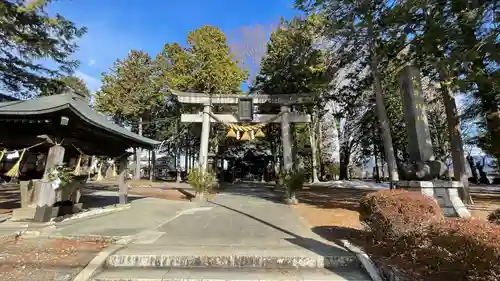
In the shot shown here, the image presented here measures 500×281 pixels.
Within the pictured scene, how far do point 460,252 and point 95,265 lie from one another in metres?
5.23

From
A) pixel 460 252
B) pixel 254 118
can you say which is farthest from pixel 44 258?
pixel 254 118

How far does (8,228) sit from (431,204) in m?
9.36

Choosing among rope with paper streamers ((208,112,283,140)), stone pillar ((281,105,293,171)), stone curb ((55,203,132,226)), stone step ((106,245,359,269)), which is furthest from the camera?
rope with paper streamers ((208,112,283,140))

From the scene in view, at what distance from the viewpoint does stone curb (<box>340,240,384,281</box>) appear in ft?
15.5

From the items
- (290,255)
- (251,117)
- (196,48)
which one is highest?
(196,48)

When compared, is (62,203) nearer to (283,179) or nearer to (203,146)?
(203,146)

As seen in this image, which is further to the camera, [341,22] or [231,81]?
[231,81]

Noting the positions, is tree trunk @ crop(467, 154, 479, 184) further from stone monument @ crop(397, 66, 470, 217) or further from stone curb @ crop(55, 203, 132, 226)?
stone curb @ crop(55, 203, 132, 226)

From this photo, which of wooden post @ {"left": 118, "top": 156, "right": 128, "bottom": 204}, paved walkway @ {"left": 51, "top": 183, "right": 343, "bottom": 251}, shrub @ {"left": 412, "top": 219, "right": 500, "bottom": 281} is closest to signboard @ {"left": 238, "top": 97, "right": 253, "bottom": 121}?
paved walkway @ {"left": 51, "top": 183, "right": 343, "bottom": 251}

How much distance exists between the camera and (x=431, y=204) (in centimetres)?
541

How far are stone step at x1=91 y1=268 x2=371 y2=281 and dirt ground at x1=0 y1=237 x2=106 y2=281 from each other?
1.83 ft

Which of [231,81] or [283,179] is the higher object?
[231,81]

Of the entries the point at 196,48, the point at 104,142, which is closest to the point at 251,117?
the point at 104,142

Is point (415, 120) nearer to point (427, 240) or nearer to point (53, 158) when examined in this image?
point (427, 240)
